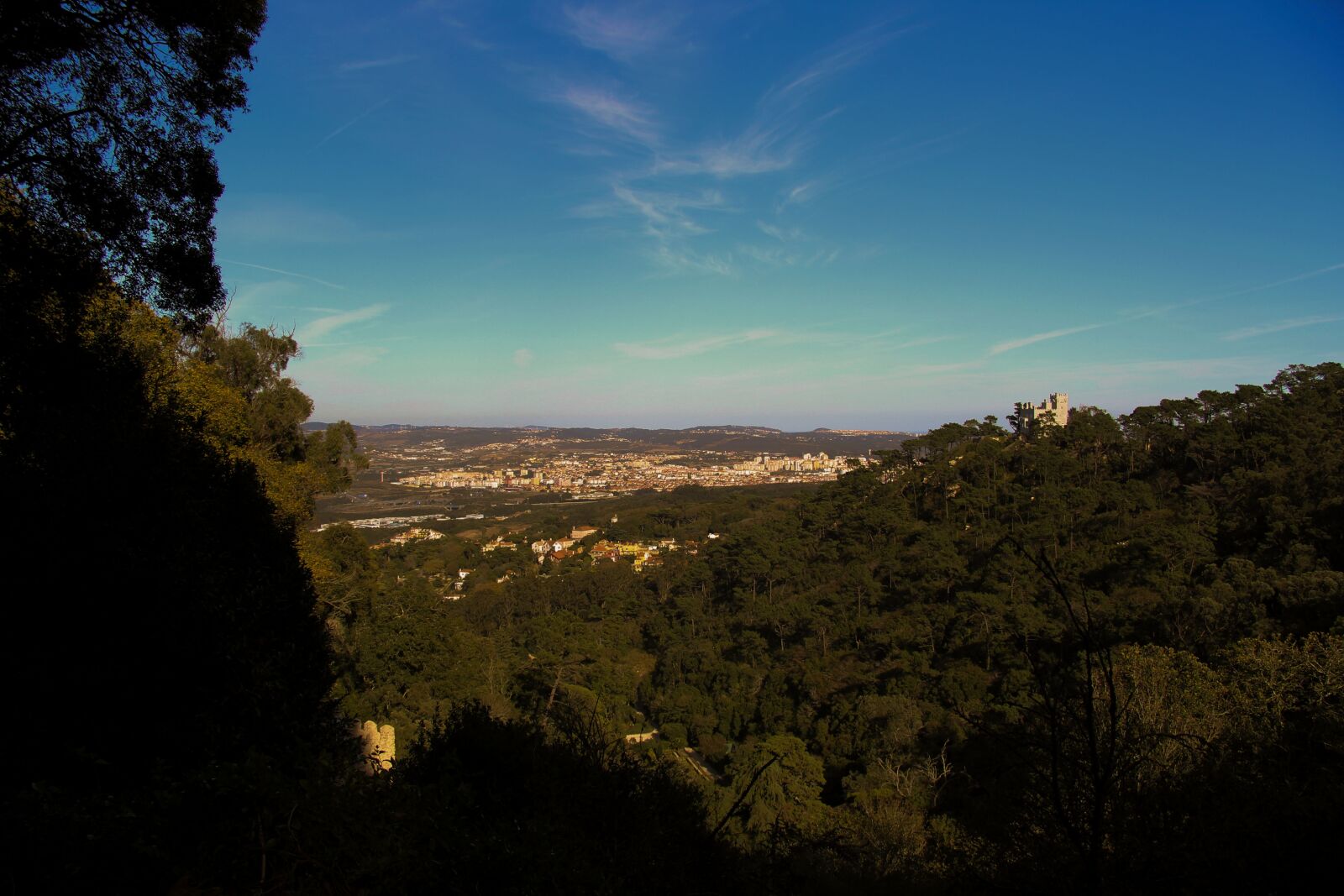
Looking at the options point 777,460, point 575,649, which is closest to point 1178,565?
point 575,649

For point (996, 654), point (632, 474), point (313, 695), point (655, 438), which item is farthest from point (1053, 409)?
point (655, 438)

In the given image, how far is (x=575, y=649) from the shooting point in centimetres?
2098

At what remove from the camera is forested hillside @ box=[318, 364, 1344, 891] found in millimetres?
3980

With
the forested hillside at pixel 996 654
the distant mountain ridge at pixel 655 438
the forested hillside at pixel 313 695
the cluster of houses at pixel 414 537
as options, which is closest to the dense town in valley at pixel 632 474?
the distant mountain ridge at pixel 655 438

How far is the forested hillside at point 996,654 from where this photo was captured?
3.98 metres

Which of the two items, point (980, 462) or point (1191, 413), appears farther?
point (980, 462)

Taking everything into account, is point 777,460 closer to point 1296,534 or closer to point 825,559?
point 825,559

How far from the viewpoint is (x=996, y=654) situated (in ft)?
57.3

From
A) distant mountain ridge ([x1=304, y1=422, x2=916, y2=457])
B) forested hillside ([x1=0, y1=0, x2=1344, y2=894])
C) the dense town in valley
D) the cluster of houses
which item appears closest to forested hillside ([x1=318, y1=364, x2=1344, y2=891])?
forested hillside ([x1=0, y1=0, x2=1344, y2=894])

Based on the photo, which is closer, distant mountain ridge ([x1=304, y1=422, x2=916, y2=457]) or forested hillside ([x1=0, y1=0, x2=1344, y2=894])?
forested hillside ([x1=0, y1=0, x2=1344, y2=894])

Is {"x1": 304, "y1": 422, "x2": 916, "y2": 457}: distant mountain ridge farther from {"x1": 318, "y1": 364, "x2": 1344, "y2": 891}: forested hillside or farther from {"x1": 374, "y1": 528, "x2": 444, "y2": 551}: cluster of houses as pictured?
{"x1": 318, "y1": 364, "x2": 1344, "y2": 891}: forested hillside

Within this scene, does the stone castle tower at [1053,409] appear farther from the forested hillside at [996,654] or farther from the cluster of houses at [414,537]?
the cluster of houses at [414,537]

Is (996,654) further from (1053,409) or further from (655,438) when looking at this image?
(655,438)

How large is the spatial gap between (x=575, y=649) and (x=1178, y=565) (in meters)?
18.4
